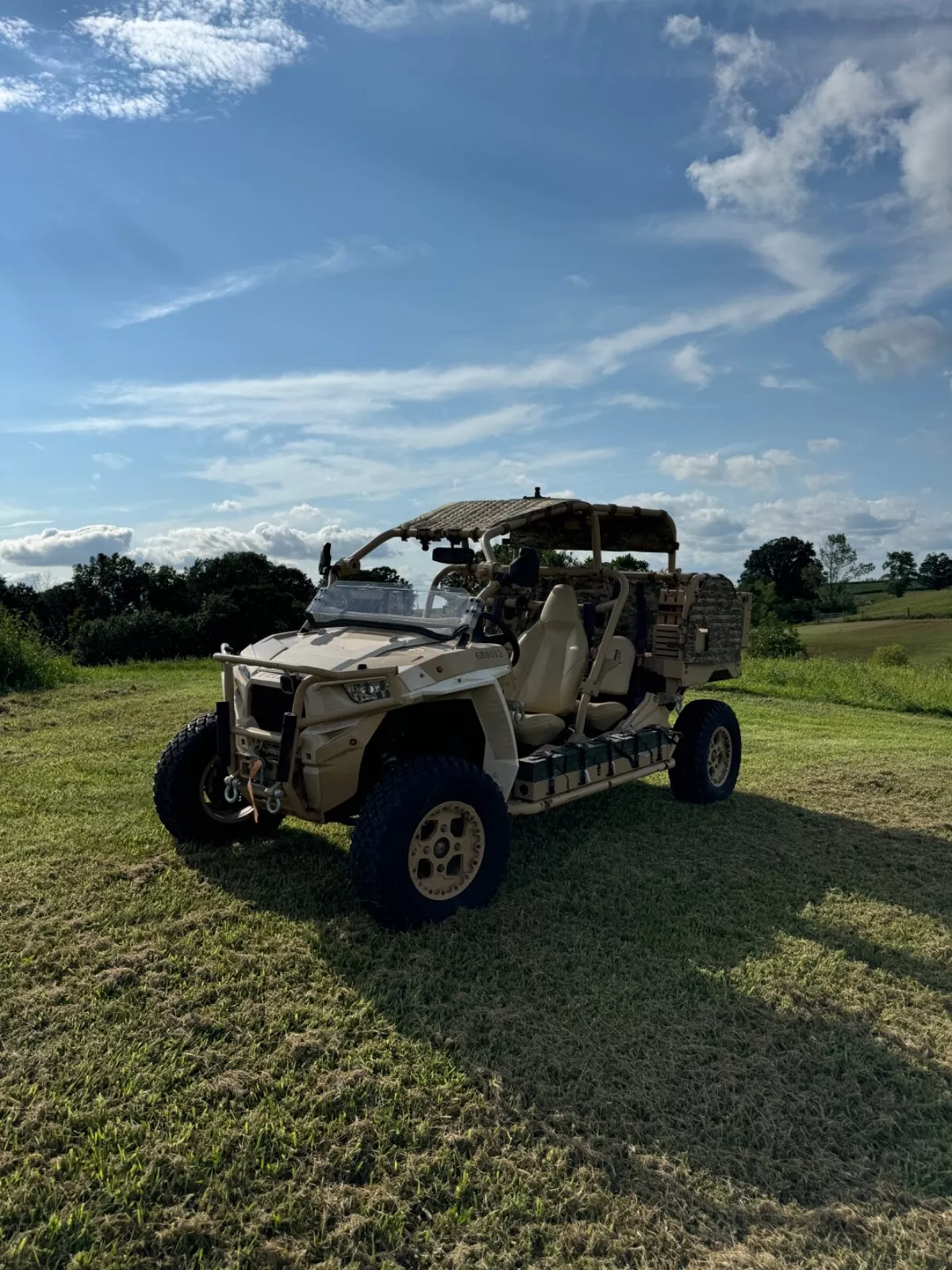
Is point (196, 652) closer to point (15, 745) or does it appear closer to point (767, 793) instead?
point (15, 745)

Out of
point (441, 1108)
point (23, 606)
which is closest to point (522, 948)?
point (441, 1108)

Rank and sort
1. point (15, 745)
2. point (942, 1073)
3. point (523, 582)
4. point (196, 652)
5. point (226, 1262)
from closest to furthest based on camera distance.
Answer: point (226, 1262), point (942, 1073), point (523, 582), point (15, 745), point (196, 652)

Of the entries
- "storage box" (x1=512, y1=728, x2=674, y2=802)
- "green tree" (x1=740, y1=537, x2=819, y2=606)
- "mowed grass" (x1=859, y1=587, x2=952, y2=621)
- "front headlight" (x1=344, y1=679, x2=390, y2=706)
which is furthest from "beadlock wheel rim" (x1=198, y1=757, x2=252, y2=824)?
"green tree" (x1=740, y1=537, x2=819, y2=606)

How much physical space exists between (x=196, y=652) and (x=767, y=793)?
2560 centimetres

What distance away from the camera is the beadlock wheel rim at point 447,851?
4.18 m

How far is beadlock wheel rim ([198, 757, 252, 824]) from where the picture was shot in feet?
17.3

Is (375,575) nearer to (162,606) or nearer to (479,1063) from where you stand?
→ (479,1063)

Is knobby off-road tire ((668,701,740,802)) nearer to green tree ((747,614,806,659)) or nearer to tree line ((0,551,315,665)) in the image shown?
tree line ((0,551,315,665))

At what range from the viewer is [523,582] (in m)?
4.57

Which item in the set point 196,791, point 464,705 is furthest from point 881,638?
point 196,791

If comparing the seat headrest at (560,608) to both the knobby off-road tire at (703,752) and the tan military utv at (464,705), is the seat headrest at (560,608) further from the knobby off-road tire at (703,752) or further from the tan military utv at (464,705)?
the knobby off-road tire at (703,752)

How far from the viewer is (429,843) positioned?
4203 mm

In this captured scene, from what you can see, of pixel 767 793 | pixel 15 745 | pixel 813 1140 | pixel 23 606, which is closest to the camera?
pixel 813 1140

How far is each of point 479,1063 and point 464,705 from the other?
2041 millimetres
